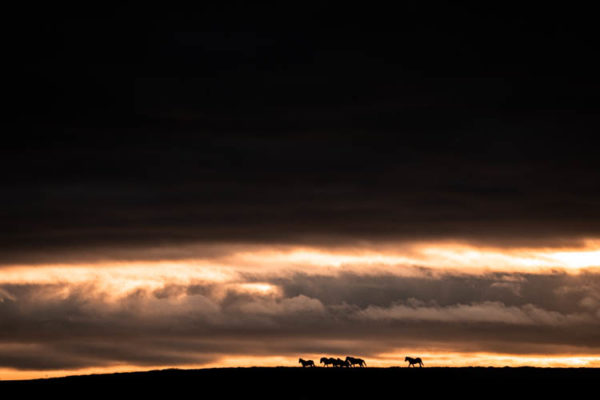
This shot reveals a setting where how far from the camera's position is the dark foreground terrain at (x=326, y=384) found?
3145 inches

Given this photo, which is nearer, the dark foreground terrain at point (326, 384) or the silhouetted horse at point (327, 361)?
the dark foreground terrain at point (326, 384)

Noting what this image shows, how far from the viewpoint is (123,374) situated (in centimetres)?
9638

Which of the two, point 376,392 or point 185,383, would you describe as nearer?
point 376,392

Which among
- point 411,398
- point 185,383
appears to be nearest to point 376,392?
point 411,398

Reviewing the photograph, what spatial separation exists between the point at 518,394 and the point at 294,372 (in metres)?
21.9

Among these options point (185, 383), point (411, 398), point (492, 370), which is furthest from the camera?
point (492, 370)

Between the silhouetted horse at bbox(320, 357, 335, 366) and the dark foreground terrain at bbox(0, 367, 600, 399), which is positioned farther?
the silhouetted horse at bbox(320, 357, 335, 366)

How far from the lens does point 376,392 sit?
263ft

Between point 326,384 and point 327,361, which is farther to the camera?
point 327,361

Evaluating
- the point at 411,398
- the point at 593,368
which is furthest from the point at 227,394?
the point at 593,368

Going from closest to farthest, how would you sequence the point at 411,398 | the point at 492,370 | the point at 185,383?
1. the point at 411,398
2. the point at 185,383
3. the point at 492,370

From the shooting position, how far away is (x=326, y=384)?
83.4 m

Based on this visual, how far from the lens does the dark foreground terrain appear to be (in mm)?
79875

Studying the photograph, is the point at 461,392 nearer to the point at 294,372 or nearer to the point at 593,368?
the point at 294,372
